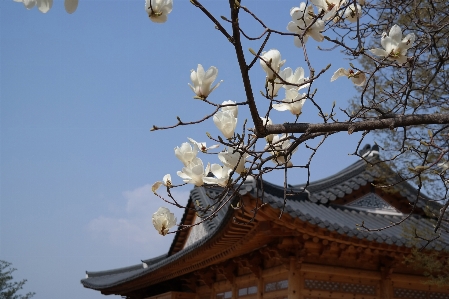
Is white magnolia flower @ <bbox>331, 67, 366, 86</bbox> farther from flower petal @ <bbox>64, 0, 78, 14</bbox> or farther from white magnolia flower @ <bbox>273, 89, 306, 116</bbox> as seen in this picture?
flower petal @ <bbox>64, 0, 78, 14</bbox>

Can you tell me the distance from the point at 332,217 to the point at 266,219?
196 cm

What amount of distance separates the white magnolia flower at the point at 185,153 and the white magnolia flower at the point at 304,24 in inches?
23.6

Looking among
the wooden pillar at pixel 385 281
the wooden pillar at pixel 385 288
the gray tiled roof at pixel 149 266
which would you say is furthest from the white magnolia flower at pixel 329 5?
the wooden pillar at pixel 385 288

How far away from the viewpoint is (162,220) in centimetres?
212

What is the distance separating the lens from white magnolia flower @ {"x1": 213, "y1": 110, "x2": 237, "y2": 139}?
192 cm

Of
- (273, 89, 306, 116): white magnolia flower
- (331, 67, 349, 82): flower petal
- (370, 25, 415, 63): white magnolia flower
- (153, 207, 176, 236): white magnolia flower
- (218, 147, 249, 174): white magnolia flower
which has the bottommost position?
(153, 207, 176, 236): white magnolia flower

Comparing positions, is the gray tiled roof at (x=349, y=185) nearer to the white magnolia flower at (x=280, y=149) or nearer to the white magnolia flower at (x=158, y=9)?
the white magnolia flower at (x=280, y=149)

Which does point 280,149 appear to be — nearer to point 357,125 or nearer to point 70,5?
point 357,125

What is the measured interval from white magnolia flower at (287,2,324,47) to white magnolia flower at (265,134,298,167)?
1.27 ft

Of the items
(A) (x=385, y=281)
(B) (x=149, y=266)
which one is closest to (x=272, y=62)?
(A) (x=385, y=281)

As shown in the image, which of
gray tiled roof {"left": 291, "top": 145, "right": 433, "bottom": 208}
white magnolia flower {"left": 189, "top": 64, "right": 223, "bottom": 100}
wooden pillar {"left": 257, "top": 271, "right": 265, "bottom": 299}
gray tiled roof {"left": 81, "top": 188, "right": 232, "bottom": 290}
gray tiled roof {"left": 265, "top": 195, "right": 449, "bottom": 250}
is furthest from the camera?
gray tiled roof {"left": 81, "top": 188, "right": 232, "bottom": 290}

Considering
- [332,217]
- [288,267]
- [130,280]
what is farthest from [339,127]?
[130,280]

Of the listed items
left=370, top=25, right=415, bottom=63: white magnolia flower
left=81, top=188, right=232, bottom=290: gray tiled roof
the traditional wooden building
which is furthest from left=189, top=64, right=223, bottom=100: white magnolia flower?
left=81, top=188, right=232, bottom=290: gray tiled roof

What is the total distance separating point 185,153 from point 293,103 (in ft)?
1.50
